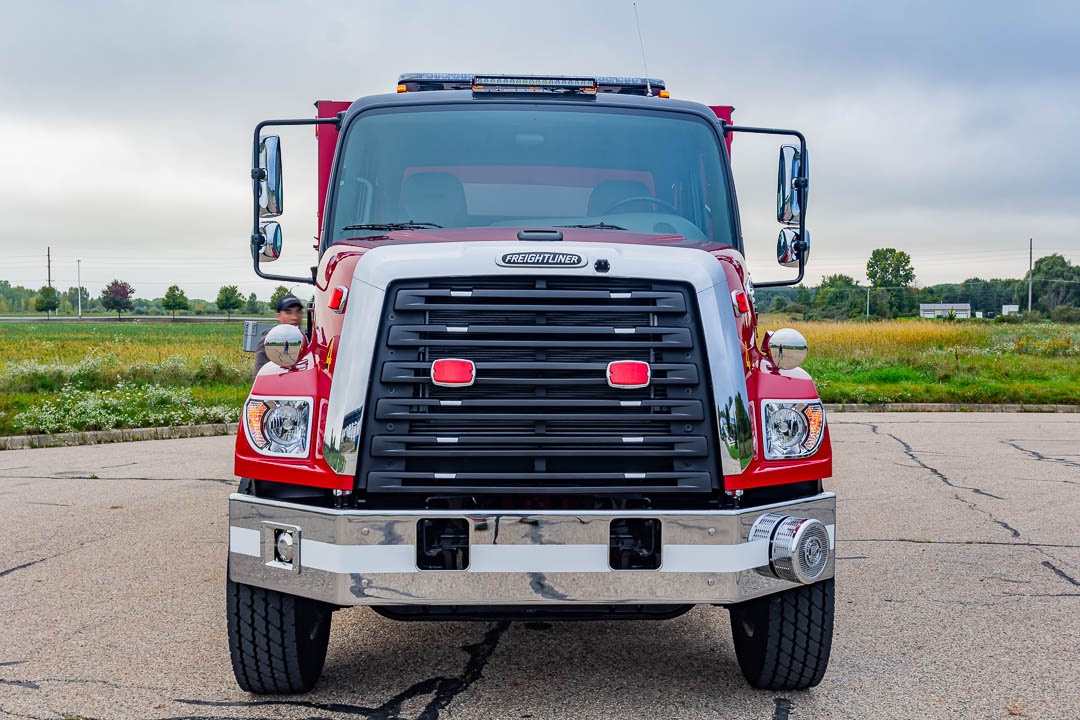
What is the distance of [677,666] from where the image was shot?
4598 millimetres

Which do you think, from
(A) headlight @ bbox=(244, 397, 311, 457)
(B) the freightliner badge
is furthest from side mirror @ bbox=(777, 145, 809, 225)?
(A) headlight @ bbox=(244, 397, 311, 457)

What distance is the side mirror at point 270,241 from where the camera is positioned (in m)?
5.32

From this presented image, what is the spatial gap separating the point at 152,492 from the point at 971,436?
10.2 metres

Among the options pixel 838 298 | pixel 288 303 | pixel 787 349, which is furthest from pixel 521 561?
pixel 838 298

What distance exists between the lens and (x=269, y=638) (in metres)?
4.00

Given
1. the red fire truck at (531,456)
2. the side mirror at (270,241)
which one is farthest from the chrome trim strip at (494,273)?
the side mirror at (270,241)

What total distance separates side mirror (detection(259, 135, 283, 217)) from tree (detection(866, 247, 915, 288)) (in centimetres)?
13563

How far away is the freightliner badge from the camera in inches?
151

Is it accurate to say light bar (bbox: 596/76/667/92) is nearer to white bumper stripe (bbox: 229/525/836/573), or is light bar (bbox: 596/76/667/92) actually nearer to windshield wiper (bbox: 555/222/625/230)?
windshield wiper (bbox: 555/222/625/230)

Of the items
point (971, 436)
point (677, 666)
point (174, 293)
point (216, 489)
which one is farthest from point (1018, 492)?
point (174, 293)

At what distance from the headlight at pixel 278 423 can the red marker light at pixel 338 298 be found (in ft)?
1.35

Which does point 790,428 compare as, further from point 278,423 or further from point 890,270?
point 890,270

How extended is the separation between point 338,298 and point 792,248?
2.60m

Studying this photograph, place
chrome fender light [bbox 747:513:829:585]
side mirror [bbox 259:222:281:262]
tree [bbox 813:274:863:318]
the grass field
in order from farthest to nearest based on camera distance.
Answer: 1. tree [bbox 813:274:863:318]
2. the grass field
3. side mirror [bbox 259:222:281:262]
4. chrome fender light [bbox 747:513:829:585]
